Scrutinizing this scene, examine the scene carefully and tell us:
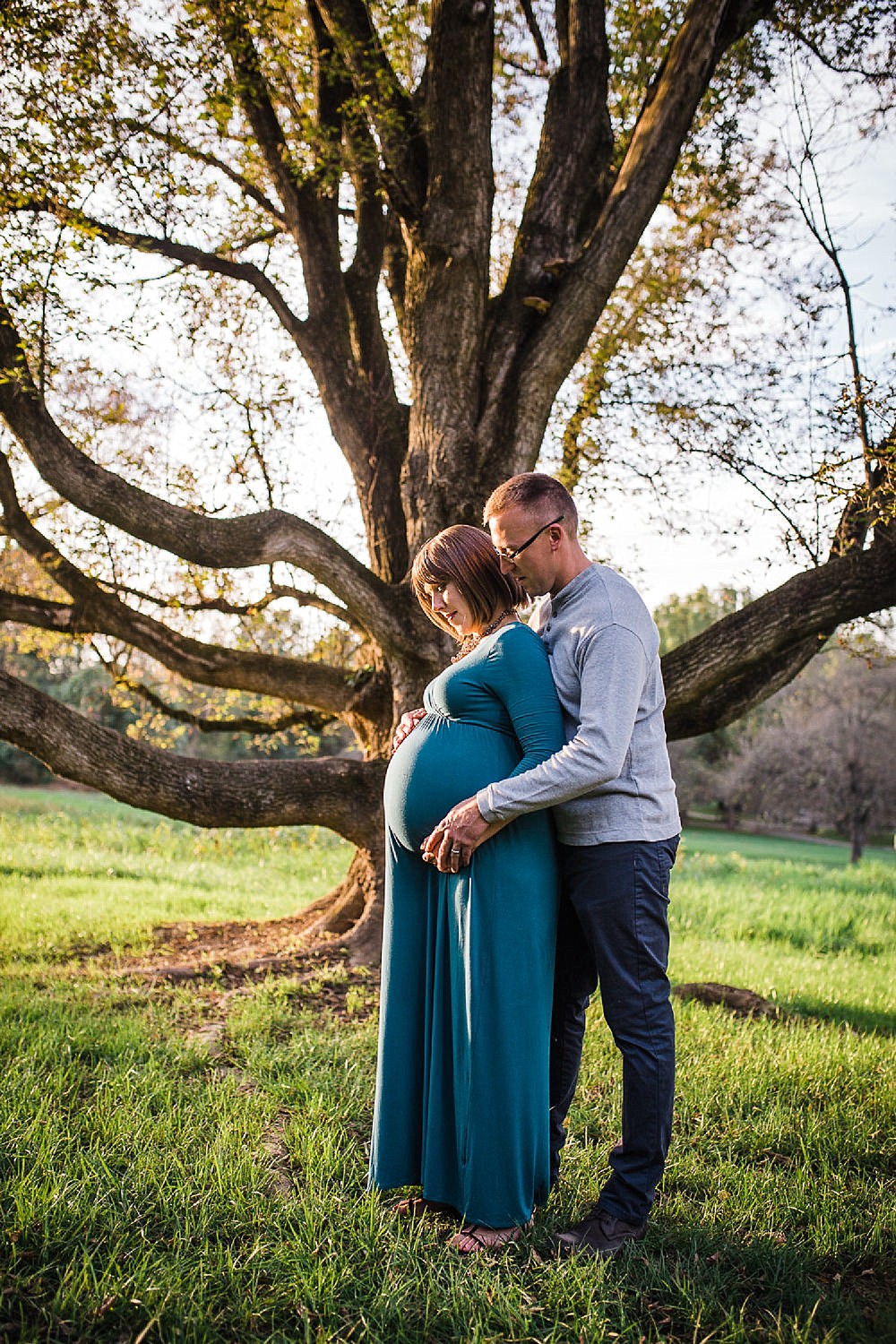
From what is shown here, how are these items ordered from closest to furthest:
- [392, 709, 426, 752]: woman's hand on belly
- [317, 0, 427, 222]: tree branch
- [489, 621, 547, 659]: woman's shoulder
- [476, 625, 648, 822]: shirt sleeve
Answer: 1. [476, 625, 648, 822]: shirt sleeve
2. [489, 621, 547, 659]: woman's shoulder
3. [392, 709, 426, 752]: woman's hand on belly
4. [317, 0, 427, 222]: tree branch

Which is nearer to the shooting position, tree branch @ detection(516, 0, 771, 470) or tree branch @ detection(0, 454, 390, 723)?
tree branch @ detection(516, 0, 771, 470)

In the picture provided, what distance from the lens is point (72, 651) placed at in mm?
8219

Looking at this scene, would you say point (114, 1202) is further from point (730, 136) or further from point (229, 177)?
point (730, 136)

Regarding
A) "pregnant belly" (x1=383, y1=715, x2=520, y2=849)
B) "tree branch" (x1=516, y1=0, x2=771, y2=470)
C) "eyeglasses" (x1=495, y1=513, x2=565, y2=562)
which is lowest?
"pregnant belly" (x1=383, y1=715, x2=520, y2=849)

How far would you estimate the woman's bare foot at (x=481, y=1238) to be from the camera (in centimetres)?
276

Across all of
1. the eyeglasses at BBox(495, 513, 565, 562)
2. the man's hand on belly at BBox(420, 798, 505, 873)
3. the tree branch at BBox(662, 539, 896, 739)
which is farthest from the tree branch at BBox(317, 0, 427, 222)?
the man's hand on belly at BBox(420, 798, 505, 873)

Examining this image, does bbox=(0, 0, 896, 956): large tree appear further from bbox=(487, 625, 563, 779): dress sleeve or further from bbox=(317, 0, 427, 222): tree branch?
bbox=(487, 625, 563, 779): dress sleeve

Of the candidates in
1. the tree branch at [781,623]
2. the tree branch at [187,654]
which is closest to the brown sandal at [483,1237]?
the tree branch at [781,623]

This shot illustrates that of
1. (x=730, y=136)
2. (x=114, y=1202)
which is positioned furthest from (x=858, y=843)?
(x=114, y=1202)

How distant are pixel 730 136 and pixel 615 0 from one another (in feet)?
4.13

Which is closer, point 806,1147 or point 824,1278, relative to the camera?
point 824,1278

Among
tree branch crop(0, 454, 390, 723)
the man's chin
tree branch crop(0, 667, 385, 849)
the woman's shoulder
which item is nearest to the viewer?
the woman's shoulder

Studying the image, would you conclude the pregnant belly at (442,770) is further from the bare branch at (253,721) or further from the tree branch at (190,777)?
the bare branch at (253,721)

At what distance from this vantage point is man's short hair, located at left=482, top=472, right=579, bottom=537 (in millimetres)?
3076
